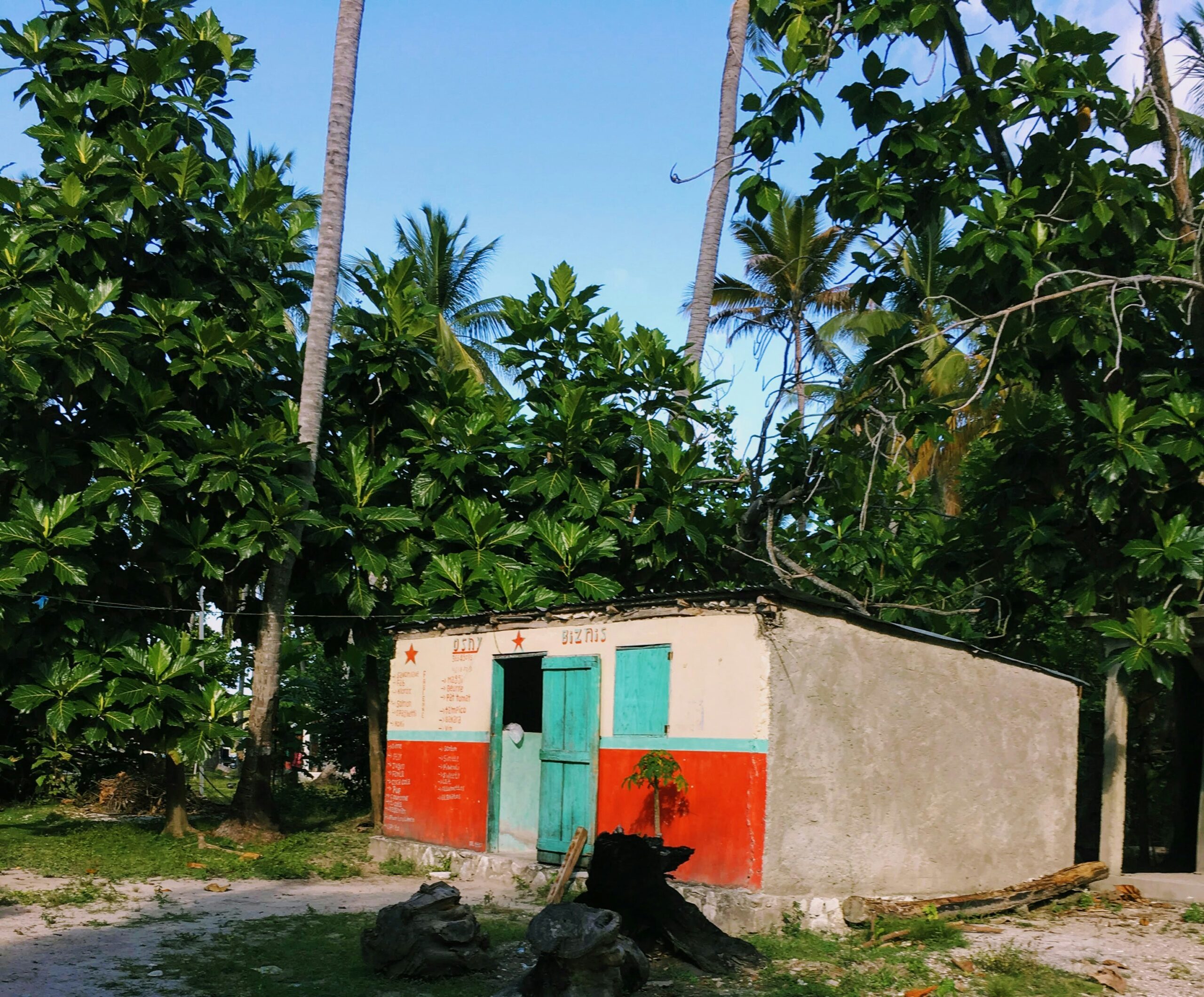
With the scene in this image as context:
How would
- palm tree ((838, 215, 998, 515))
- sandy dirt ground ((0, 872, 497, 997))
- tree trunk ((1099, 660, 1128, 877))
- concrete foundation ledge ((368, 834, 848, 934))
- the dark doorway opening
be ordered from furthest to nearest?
palm tree ((838, 215, 998, 515)) → the dark doorway opening → tree trunk ((1099, 660, 1128, 877)) → concrete foundation ledge ((368, 834, 848, 934)) → sandy dirt ground ((0, 872, 497, 997))

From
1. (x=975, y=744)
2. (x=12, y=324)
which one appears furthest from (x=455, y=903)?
(x=12, y=324)

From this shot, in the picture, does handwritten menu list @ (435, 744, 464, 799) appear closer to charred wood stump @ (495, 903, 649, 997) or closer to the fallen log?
the fallen log

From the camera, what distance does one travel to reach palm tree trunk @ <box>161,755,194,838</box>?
46.8ft

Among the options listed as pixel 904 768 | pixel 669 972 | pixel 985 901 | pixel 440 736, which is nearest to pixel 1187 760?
pixel 985 901

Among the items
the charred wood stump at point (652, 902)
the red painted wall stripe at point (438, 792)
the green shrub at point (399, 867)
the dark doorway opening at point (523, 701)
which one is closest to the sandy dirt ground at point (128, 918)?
the green shrub at point (399, 867)

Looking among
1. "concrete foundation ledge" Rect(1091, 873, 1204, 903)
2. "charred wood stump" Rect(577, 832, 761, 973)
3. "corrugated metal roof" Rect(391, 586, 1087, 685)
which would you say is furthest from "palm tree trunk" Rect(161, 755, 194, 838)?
"concrete foundation ledge" Rect(1091, 873, 1204, 903)

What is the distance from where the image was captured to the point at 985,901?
9.77 meters

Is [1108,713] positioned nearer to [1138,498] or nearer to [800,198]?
[1138,498]

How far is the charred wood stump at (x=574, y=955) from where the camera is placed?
662 centimetres

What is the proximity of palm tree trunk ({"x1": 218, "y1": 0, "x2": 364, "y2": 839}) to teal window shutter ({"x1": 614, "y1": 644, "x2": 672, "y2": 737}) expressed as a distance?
550 centimetres

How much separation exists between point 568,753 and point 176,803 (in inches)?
238

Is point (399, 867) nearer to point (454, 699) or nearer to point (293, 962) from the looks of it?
point (454, 699)

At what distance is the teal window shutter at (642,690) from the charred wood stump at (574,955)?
128 inches

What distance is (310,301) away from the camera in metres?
15.3
